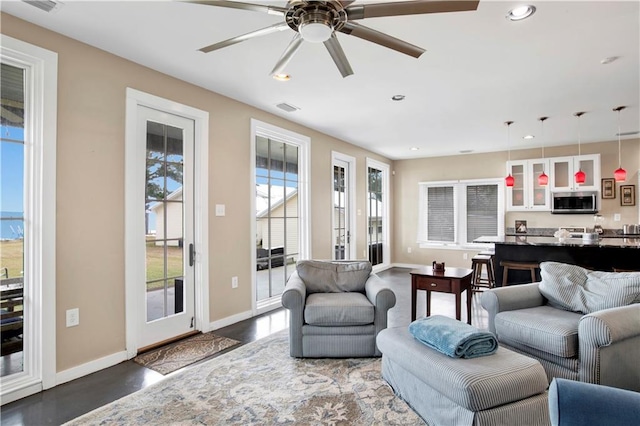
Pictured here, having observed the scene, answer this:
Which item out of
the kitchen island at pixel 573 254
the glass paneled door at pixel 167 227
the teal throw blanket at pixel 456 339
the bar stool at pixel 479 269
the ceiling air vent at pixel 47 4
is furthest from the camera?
the bar stool at pixel 479 269

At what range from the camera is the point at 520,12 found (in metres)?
Result: 2.34

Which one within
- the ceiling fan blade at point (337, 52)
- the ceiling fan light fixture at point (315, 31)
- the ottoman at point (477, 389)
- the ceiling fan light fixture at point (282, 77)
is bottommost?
the ottoman at point (477, 389)

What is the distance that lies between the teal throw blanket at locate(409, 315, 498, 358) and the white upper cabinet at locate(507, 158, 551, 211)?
5629 millimetres

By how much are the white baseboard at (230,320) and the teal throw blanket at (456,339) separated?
238cm

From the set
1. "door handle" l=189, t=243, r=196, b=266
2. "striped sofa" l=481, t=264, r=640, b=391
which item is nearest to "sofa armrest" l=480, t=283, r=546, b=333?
"striped sofa" l=481, t=264, r=640, b=391

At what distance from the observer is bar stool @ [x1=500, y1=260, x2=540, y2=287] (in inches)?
170

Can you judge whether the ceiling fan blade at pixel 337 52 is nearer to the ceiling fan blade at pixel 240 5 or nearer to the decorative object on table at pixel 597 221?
the ceiling fan blade at pixel 240 5

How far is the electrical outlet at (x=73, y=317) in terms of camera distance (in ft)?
8.76

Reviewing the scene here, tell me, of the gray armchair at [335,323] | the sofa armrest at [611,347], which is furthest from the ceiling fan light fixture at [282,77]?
the sofa armrest at [611,347]

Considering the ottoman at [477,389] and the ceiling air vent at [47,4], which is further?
the ceiling air vent at [47,4]

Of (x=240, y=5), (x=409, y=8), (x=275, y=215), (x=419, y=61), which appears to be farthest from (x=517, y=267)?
(x=240, y=5)

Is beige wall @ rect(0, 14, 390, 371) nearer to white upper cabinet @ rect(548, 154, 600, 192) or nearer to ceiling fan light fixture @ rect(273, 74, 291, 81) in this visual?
ceiling fan light fixture @ rect(273, 74, 291, 81)

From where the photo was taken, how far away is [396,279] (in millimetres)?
6707

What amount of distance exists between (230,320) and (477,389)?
291cm
